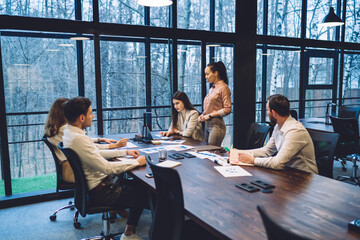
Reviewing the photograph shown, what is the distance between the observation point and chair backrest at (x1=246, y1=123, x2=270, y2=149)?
3434 mm

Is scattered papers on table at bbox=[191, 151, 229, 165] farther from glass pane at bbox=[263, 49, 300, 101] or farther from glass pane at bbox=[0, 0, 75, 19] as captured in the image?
glass pane at bbox=[263, 49, 300, 101]

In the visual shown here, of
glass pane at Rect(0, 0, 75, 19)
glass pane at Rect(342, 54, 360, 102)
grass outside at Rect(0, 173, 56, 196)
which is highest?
glass pane at Rect(0, 0, 75, 19)

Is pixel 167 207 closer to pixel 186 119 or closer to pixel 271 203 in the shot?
pixel 271 203

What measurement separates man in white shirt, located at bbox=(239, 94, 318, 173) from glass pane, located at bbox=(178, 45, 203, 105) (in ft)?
8.84

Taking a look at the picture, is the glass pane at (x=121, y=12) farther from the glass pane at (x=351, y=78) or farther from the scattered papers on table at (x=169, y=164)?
the glass pane at (x=351, y=78)

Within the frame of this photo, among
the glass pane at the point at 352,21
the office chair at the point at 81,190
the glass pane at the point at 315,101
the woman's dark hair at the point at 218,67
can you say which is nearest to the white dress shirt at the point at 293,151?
the office chair at the point at 81,190

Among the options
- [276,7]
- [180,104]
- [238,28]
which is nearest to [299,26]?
[276,7]

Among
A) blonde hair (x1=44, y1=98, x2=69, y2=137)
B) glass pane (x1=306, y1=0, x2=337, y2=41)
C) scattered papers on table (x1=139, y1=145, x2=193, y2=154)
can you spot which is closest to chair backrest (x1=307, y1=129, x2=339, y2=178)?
scattered papers on table (x1=139, y1=145, x2=193, y2=154)

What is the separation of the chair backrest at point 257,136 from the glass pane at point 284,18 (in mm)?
3239

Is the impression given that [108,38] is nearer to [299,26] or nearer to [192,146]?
[192,146]

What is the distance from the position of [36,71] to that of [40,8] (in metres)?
0.83

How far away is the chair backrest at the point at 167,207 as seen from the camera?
1.62 meters

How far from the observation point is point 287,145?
2.46 meters

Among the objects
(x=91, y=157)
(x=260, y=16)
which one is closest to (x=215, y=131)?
(x=91, y=157)
